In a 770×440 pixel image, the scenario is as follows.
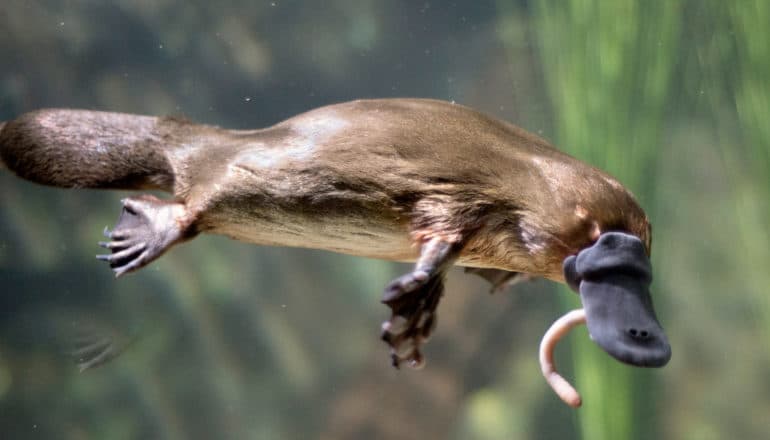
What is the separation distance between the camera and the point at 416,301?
3.92 feet

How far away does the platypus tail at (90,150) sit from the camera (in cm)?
164

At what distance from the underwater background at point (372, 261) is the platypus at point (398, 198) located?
99 cm

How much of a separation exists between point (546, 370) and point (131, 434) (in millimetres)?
2149

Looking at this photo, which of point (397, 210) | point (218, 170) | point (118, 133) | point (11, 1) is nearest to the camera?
point (397, 210)

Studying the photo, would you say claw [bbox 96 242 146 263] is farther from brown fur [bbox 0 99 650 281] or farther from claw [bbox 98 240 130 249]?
brown fur [bbox 0 99 650 281]

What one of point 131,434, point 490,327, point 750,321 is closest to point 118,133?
point 131,434

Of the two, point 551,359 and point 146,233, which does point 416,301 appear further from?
point 146,233

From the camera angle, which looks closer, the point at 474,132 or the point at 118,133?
the point at 474,132

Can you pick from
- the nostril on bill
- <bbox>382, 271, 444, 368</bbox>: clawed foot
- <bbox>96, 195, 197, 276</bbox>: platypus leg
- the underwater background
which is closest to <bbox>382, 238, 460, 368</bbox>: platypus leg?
<bbox>382, 271, 444, 368</bbox>: clawed foot

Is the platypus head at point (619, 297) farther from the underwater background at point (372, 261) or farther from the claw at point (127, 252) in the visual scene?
the underwater background at point (372, 261)

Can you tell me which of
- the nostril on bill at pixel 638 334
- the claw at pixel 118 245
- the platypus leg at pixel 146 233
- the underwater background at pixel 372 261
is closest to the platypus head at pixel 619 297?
the nostril on bill at pixel 638 334

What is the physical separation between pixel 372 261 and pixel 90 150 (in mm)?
1426

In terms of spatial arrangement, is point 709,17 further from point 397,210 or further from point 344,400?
point 344,400

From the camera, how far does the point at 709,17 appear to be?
255cm
